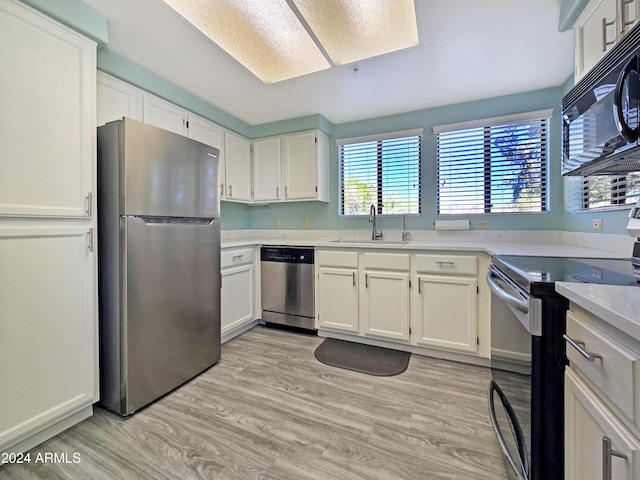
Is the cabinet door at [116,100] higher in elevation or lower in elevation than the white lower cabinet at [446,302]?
higher

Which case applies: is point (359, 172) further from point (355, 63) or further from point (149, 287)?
point (149, 287)

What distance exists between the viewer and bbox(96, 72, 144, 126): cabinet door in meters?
1.91

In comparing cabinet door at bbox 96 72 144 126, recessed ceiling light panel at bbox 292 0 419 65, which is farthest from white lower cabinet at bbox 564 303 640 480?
cabinet door at bbox 96 72 144 126

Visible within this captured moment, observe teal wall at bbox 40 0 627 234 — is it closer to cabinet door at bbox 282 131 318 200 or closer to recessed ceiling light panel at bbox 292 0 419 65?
cabinet door at bbox 282 131 318 200

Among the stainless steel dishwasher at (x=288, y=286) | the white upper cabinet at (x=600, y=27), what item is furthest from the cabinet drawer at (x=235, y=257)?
the white upper cabinet at (x=600, y=27)

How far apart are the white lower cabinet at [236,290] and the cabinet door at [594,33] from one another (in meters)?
2.73

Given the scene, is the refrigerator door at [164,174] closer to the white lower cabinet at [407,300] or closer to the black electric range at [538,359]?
the white lower cabinet at [407,300]

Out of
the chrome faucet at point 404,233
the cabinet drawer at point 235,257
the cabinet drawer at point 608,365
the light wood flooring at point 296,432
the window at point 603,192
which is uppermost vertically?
the window at point 603,192

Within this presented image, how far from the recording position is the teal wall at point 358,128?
1.58 metres

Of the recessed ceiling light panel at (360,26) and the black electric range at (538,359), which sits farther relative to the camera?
the recessed ceiling light panel at (360,26)

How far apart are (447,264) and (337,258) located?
96cm

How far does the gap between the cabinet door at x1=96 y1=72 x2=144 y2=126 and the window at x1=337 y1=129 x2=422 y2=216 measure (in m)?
2.02

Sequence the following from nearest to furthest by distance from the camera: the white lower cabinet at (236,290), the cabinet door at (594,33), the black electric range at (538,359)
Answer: the black electric range at (538,359), the cabinet door at (594,33), the white lower cabinet at (236,290)

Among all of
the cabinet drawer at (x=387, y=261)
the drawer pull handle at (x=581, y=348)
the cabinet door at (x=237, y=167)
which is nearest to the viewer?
the drawer pull handle at (x=581, y=348)
